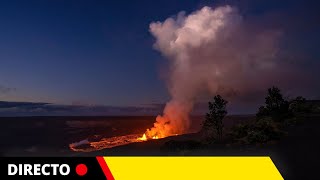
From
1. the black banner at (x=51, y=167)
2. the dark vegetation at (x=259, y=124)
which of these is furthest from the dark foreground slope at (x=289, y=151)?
the black banner at (x=51, y=167)

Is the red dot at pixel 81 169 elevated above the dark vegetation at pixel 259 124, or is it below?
below

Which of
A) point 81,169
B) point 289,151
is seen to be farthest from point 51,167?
point 289,151

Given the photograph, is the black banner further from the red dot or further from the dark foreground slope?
the dark foreground slope

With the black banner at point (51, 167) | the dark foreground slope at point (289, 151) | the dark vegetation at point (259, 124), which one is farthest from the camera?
the dark vegetation at point (259, 124)

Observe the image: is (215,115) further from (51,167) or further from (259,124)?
(51,167)

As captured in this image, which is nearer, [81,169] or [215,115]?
[81,169]

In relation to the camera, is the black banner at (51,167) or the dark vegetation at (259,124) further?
the dark vegetation at (259,124)

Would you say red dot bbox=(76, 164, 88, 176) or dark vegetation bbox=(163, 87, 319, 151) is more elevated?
dark vegetation bbox=(163, 87, 319, 151)

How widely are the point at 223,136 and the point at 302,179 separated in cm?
2029

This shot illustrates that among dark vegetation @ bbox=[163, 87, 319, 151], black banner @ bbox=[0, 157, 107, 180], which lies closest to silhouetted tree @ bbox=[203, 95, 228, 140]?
dark vegetation @ bbox=[163, 87, 319, 151]

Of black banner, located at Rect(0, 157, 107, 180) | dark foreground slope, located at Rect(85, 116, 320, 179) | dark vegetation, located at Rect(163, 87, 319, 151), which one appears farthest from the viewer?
dark vegetation, located at Rect(163, 87, 319, 151)

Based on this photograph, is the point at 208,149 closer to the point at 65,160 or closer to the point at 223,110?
the point at 223,110

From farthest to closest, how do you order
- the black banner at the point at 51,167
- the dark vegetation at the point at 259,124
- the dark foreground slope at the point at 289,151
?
the dark vegetation at the point at 259,124, the dark foreground slope at the point at 289,151, the black banner at the point at 51,167

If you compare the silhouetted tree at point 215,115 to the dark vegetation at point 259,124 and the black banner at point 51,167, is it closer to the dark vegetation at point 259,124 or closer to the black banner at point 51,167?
the dark vegetation at point 259,124
